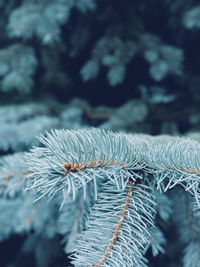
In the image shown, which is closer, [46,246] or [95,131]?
[95,131]

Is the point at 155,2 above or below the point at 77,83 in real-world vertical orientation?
above

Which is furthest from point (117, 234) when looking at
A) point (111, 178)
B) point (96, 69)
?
point (96, 69)

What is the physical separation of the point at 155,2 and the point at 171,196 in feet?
4.34

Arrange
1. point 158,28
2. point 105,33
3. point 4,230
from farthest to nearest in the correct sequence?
point 158,28
point 105,33
point 4,230

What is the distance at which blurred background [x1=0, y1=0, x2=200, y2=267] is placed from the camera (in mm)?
1541

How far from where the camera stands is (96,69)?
5.76ft

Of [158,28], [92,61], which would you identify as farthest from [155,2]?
[92,61]

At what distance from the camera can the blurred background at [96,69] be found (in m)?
1.54

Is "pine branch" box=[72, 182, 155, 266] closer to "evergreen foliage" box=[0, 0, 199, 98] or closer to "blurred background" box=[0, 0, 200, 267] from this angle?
"blurred background" box=[0, 0, 200, 267]

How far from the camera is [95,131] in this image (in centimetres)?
68

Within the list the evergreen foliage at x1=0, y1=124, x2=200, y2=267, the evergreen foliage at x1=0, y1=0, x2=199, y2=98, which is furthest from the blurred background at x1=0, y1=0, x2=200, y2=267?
the evergreen foliage at x1=0, y1=124, x2=200, y2=267

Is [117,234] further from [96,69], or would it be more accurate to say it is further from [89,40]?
[89,40]

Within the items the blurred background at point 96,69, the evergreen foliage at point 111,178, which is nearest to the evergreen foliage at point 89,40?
the blurred background at point 96,69

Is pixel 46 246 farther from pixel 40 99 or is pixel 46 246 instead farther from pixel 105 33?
pixel 105 33
